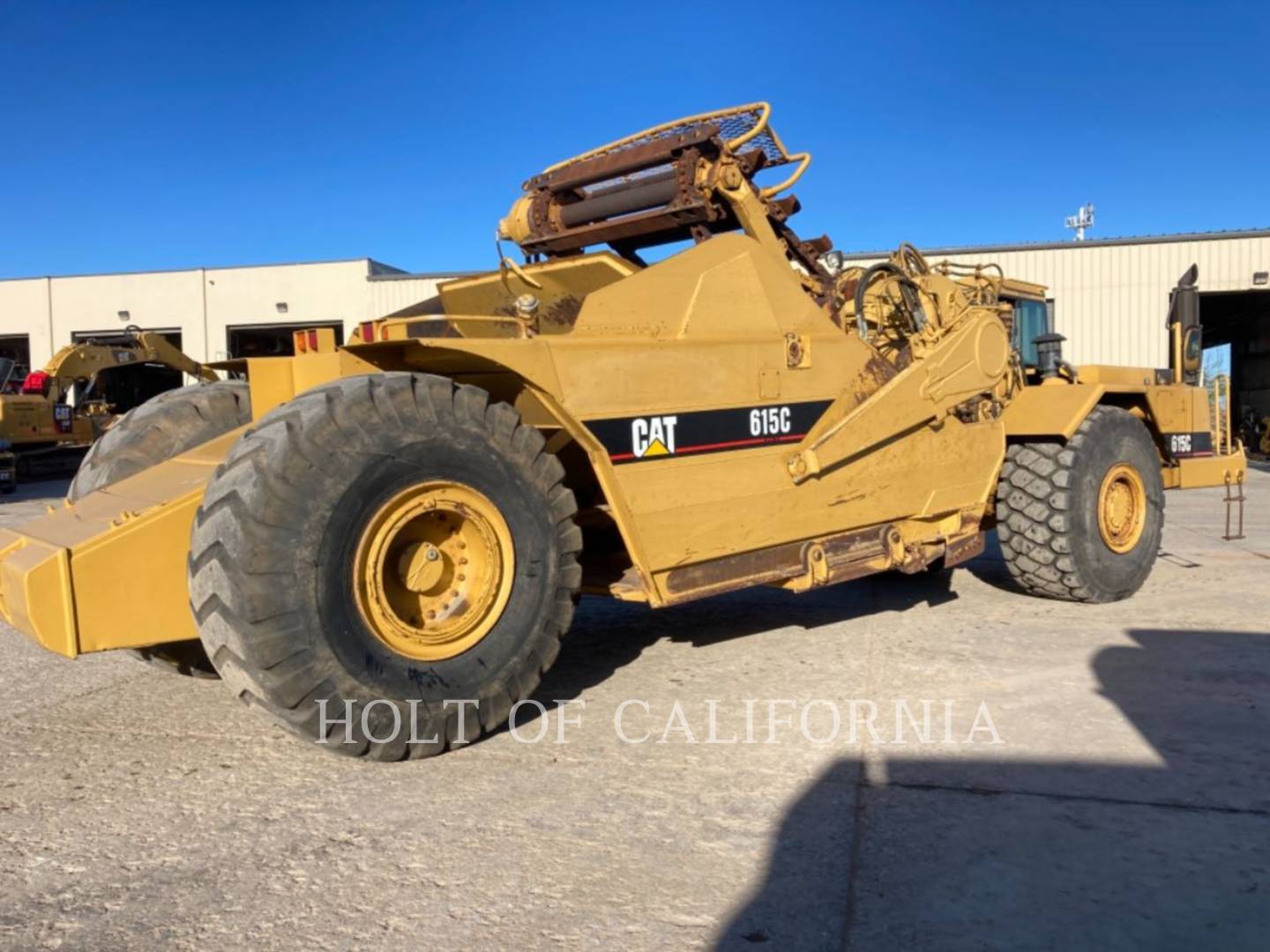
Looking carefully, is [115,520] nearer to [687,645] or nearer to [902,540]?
[687,645]

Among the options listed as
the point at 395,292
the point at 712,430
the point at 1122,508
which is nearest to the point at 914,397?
the point at 712,430

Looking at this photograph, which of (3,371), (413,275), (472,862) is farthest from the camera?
(413,275)

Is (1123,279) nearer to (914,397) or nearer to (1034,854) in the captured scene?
(914,397)

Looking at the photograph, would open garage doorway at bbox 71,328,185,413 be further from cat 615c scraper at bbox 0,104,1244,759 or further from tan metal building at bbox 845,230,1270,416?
cat 615c scraper at bbox 0,104,1244,759

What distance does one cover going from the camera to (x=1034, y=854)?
118 inches

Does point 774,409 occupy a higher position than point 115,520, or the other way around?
point 774,409

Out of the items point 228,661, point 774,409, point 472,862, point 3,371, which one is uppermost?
point 3,371

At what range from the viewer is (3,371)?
19766mm

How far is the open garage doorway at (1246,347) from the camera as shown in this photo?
92.8 ft

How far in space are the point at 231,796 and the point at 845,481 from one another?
3.19 m

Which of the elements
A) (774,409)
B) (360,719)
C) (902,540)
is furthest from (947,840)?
(902,540)

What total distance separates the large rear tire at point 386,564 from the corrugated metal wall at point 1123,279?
19632 mm

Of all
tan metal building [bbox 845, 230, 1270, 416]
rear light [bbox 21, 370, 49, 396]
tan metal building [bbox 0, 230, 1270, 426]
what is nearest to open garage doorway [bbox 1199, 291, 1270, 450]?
tan metal building [bbox 0, 230, 1270, 426]

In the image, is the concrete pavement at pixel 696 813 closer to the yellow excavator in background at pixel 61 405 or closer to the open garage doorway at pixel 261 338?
the yellow excavator in background at pixel 61 405
